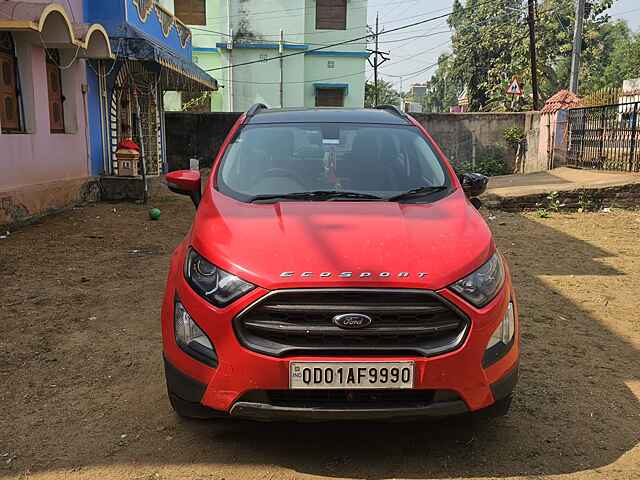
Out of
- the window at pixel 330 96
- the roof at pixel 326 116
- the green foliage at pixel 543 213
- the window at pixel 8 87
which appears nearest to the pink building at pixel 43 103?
the window at pixel 8 87

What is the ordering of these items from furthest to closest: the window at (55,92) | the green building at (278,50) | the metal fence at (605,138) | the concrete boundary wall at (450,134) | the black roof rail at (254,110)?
the green building at (278,50) < the concrete boundary wall at (450,134) < the metal fence at (605,138) < the window at (55,92) < the black roof rail at (254,110)

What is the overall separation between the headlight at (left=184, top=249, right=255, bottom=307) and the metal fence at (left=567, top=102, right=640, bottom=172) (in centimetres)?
1144

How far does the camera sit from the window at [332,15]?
1120 inches

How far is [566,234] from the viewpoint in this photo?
8.70m

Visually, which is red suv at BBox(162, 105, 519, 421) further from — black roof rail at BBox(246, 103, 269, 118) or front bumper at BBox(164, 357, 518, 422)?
black roof rail at BBox(246, 103, 269, 118)

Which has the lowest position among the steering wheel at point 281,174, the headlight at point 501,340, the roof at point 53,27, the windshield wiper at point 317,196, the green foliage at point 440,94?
the headlight at point 501,340

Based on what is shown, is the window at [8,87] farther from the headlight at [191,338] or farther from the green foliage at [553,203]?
the green foliage at [553,203]

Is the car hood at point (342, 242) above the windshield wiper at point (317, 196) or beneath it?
beneath

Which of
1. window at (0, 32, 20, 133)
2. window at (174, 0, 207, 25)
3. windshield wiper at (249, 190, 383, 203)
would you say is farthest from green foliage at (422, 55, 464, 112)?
windshield wiper at (249, 190, 383, 203)

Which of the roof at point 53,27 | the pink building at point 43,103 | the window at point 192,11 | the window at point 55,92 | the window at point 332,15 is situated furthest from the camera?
the window at point 332,15

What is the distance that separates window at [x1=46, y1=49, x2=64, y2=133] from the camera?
389 inches

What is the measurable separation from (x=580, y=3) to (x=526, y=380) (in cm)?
2086

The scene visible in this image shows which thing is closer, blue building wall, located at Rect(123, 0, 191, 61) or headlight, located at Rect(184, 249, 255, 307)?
headlight, located at Rect(184, 249, 255, 307)

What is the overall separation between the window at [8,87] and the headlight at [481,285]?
788 centimetres
